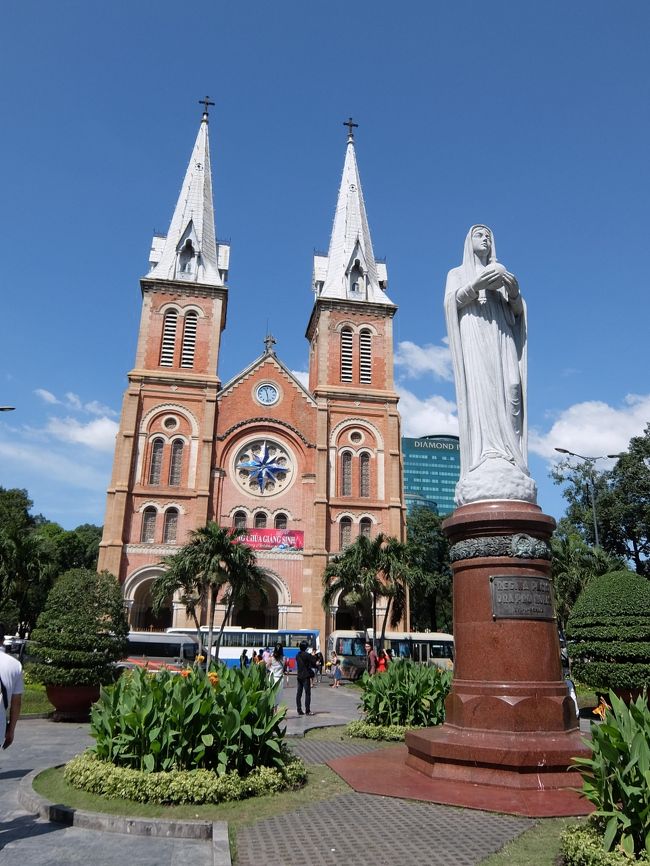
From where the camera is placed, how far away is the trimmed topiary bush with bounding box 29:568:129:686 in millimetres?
12320

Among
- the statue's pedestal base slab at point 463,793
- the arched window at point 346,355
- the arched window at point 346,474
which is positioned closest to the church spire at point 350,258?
the arched window at point 346,355

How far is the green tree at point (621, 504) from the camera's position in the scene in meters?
38.3

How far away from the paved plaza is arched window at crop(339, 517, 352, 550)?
31192 millimetres

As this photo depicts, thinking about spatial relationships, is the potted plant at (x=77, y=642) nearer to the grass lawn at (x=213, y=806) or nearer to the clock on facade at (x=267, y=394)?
the grass lawn at (x=213, y=806)

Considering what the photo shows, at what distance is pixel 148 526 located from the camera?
3538 cm

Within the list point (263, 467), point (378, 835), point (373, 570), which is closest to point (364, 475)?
point (263, 467)

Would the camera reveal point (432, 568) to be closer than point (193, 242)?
No

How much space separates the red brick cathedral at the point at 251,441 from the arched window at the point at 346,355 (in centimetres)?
7

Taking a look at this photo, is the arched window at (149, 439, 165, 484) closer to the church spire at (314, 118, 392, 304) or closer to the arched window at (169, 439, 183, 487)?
the arched window at (169, 439, 183, 487)

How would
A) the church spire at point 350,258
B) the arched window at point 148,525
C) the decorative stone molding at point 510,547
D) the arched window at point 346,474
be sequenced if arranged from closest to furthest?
the decorative stone molding at point 510,547 → the arched window at point 148,525 → the arched window at point 346,474 → the church spire at point 350,258

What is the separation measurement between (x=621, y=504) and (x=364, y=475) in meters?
15.5


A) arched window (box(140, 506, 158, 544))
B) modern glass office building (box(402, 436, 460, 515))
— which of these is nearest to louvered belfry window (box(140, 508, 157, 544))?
arched window (box(140, 506, 158, 544))

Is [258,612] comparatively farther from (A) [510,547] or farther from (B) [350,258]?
(A) [510,547]

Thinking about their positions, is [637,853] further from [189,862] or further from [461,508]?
Answer: [461,508]
